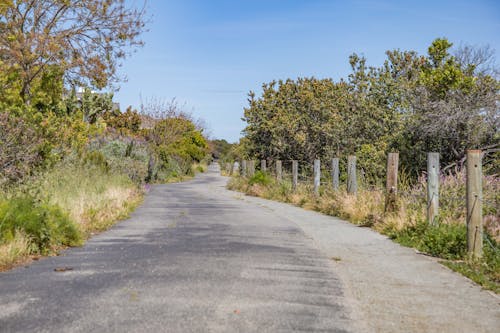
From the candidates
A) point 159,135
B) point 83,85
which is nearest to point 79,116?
point 83,85

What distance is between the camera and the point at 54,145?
1633 centimetres

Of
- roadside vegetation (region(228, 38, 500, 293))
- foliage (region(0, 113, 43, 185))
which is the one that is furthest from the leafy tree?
foliage (region(0, 113, 43, 185))

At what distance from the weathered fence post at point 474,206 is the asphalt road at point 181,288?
2.26 m

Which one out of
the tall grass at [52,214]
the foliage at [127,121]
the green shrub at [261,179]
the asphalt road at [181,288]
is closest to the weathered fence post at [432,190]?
the asphalt road at [181,288]

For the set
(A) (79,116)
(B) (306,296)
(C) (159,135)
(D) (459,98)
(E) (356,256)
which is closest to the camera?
(B) (306,296)

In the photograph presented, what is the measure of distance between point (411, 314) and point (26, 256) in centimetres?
566

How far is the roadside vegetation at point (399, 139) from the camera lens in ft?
36.4

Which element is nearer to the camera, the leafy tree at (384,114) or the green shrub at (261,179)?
the leafy tree at (384,114)

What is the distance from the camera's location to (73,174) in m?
17.2

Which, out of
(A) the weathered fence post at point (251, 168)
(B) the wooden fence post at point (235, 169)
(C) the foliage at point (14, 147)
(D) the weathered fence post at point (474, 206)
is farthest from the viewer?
(B) the wooden fence post at point (235, 169)

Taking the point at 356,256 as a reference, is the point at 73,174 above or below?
above

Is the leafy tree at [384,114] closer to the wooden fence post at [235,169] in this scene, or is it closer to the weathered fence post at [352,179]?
the weathered fence post at [352,179]

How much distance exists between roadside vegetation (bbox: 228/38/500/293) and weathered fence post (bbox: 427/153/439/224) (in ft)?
0.61

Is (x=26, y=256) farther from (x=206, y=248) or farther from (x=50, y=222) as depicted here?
(x=206, y=248)
